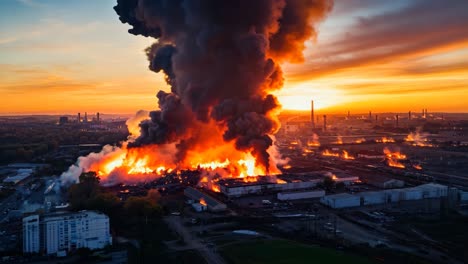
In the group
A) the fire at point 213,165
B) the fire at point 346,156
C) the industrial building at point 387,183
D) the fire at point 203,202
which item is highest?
the fire at point 213,165

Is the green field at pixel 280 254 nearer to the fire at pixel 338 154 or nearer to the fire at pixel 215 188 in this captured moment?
the fire at pixel 215 188

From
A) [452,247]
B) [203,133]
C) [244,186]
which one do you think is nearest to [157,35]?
[203,133]

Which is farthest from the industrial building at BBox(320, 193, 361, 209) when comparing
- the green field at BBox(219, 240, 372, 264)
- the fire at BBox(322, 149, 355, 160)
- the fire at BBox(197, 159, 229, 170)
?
the fire at BBox(322, 149, 355, 160)

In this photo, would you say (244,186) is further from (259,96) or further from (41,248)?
(41,248)

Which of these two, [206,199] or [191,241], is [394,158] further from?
[191,241]

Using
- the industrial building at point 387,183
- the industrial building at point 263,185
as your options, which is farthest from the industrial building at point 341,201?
the industrial building at point 387,183

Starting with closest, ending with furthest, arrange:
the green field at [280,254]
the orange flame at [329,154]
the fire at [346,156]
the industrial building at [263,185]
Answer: the green field at [280,254], the industrial building at [263,185], the fire at [346,156], the orange flame at [329,154]
